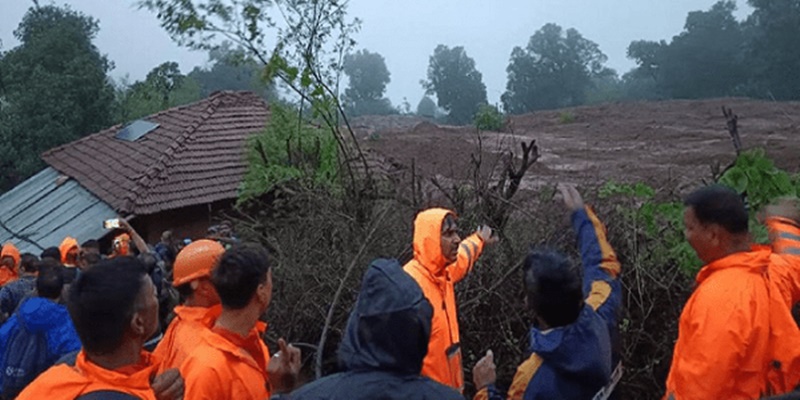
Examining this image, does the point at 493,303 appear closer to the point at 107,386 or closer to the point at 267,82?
the point at 107,386

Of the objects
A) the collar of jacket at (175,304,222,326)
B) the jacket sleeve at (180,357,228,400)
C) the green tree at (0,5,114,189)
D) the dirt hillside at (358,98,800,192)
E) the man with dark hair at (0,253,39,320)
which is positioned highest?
the green tree at (0,5,114,189)

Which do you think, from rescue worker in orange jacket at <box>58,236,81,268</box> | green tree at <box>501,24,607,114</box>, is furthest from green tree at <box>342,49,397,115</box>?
rescue worker in orange jacket at <box>58,236,81,268</box>

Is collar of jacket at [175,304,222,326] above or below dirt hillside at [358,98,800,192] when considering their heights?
above

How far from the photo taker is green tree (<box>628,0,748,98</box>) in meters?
48.8

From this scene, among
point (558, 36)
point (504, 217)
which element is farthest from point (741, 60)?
point (504, 217)

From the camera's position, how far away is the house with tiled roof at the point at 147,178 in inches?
533

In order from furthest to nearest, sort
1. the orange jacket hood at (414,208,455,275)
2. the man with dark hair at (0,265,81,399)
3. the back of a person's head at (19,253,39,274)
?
the back of a person's head at (19,253,39,274), the man with dark hair at (0,265,81,399), the orange jacket hood at (414,208,455,275)

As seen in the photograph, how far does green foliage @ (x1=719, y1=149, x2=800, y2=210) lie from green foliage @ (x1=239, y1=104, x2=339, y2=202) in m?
3.79

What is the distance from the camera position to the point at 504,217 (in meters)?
5.68

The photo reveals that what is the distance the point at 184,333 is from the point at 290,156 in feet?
21.3

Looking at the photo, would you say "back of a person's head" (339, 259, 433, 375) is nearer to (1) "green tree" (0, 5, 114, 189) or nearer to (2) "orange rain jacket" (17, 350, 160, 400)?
(2) "orange rain jacket" (17, 350, 160, 400)

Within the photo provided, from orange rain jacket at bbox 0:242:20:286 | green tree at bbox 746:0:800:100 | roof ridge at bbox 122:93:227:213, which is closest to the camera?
orange rain jacket at bbox 0:242:20:286

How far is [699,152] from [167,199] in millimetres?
18036

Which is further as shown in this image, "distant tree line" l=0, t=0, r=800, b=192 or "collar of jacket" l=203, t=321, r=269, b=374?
"distant tree line" l=0, t=0, r=800, b=192
